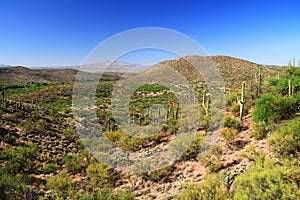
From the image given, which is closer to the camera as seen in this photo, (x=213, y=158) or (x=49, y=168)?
(x=213, y=158)

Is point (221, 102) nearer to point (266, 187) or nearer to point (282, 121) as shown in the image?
point (282, 121)

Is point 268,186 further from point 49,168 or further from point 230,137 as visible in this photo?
point 49,168

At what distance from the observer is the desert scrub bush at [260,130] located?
12.3m

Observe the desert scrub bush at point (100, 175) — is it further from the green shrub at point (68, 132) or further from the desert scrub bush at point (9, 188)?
the green shrub at point (68, 132)

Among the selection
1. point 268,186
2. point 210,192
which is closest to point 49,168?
point 210,192

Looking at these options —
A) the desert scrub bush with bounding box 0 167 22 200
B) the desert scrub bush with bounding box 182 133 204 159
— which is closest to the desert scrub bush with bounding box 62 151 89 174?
the desert scrub bush with bounding box 0 167 22 200

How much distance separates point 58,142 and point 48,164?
358 cm

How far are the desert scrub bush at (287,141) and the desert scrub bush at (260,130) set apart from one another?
1.89m

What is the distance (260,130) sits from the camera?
12352mm

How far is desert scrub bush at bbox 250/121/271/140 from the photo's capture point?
1225 centimetres

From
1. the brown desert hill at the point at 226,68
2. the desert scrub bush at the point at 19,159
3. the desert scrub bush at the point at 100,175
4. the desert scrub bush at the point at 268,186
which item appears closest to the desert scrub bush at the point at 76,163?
the desert scrub bush at the point at 100,175

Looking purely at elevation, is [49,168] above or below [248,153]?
below

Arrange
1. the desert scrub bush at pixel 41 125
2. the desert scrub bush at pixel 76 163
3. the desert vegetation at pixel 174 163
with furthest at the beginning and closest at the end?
the desert scrub bush at pixel 41 125 → the desert scrub bush at pixel 76 163 → the desert vegetation at pixel 174 163

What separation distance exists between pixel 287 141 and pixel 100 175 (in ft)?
26.7
